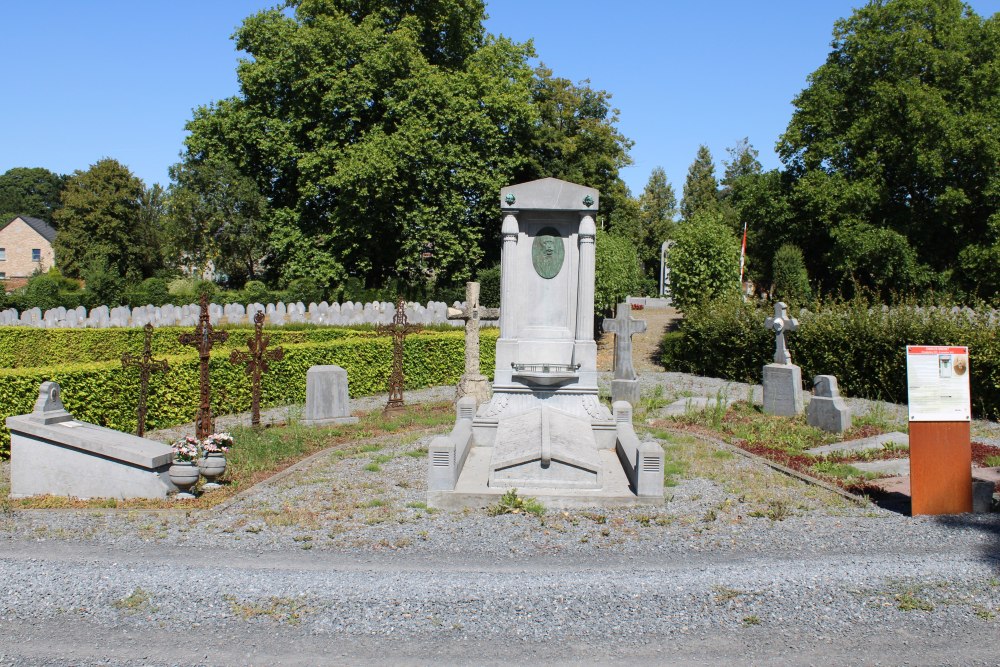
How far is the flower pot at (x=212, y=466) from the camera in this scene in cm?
898

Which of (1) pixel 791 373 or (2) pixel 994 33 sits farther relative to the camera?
(2) pixel 994 33

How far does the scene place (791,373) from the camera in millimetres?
14938

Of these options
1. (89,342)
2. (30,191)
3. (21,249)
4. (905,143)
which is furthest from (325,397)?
(30,191)

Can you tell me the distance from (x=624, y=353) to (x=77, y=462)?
39.0ft

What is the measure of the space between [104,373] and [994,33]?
1249 inches

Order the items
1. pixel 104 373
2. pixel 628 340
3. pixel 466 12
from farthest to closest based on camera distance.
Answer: pixel 466 12 → pixel 628 340 → pixel 104 373

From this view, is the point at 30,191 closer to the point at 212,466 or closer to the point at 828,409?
the point at 212,466

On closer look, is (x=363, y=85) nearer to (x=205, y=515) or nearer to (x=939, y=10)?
(x=939, y=10)

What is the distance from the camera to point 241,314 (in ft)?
94.4

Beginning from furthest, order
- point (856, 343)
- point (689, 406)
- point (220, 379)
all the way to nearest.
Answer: point (856, 343)
point (689, 406)
point (220, 379)

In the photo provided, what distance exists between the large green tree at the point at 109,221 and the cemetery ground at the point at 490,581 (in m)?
41.3

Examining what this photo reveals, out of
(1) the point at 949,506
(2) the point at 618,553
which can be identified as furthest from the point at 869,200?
(2) the point at 618,553

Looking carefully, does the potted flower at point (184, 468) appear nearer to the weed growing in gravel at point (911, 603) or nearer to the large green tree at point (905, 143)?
the weed growing in gravel at point (911, 603)

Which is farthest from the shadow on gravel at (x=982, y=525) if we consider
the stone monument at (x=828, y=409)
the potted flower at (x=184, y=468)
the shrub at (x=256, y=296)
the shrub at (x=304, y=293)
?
the shrub at (x=256, y=296)
